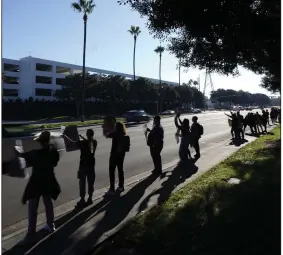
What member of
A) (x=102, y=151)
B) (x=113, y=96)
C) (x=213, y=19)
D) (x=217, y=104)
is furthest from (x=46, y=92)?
(x=217, y=104)

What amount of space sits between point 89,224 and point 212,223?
1.69 metres

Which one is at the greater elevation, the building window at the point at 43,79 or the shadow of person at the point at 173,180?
the building window at the point at 43,79

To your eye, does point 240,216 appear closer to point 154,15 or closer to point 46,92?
point 154,15

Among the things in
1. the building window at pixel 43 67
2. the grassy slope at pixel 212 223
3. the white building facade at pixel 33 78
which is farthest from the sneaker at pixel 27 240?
the building window at pixel 43 67

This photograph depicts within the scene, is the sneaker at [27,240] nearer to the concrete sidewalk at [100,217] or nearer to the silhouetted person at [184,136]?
the concrete sidewalk at [100,217]

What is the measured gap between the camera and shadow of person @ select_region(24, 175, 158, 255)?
4094mm

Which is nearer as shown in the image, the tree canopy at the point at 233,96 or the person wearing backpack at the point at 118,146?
the person wearing backpack at the point at 118,146

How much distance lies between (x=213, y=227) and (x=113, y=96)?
4863 centimetres

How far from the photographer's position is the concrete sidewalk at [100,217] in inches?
163

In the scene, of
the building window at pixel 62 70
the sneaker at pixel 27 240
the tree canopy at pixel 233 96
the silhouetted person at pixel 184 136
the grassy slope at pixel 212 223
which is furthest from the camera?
the tree canopy at pixel 233 96

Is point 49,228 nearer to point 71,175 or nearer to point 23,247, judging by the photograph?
point 23,247

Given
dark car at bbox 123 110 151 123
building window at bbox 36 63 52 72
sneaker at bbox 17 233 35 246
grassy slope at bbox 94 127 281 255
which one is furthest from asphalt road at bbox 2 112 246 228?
building window at bbox 36 63 52 72

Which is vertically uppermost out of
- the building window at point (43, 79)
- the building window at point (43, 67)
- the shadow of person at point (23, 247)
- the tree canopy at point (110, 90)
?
the building window at point (43, 67)

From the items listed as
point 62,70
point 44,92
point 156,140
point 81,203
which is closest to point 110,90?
point 44,92
